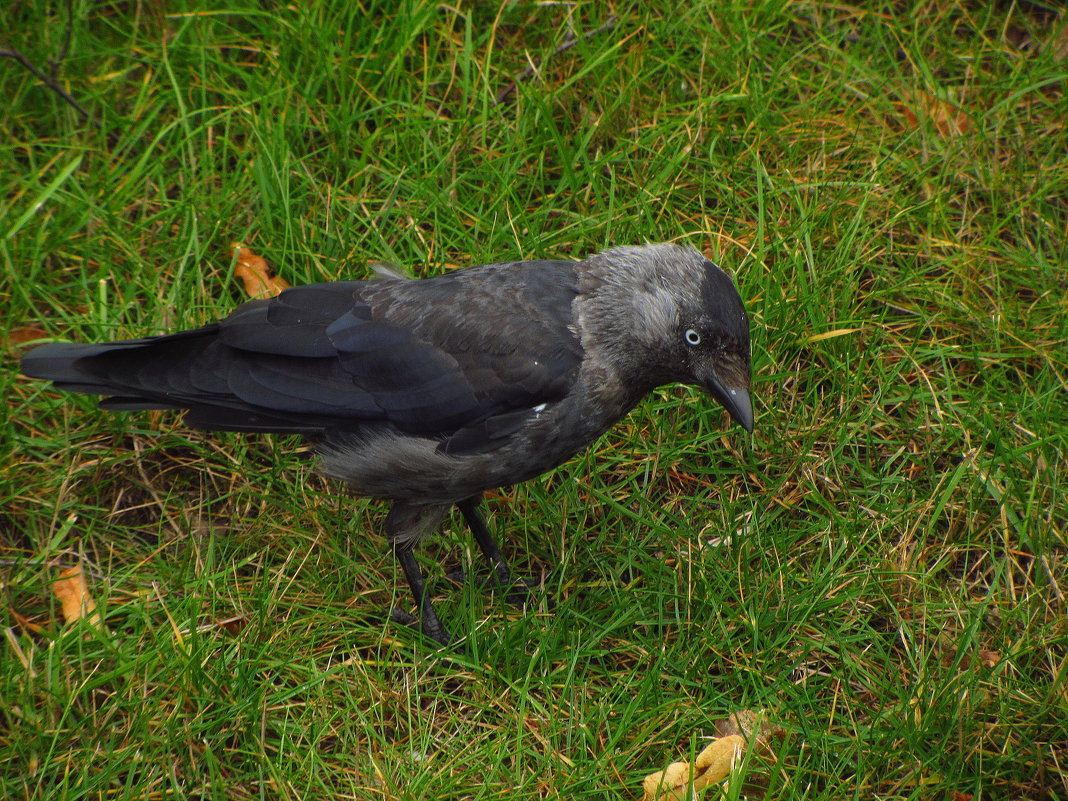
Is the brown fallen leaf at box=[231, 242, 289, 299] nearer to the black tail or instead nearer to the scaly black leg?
the black tail

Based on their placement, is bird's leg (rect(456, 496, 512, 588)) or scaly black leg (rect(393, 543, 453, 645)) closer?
scaly black leg (rect(393, 543, 453, 645))

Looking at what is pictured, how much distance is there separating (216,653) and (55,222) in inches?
86.1

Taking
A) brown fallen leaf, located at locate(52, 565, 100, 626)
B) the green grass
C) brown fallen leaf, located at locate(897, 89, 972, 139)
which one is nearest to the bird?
the green grass

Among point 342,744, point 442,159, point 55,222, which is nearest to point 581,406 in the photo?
point 342,744

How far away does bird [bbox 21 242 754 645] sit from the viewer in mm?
3715

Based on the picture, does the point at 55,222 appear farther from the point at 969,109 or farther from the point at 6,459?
the point at 969,109

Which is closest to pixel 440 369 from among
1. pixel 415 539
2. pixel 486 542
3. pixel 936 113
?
pixel 415 539

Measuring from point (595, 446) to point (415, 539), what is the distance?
0.92m

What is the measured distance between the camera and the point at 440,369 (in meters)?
3.76

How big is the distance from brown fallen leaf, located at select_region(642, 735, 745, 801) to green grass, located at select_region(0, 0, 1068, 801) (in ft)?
0.28

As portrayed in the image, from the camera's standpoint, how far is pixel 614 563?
4188 millimetres

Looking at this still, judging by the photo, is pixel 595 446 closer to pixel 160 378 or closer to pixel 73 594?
pixel 160 378

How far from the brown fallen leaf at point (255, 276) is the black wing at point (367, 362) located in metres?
0.75

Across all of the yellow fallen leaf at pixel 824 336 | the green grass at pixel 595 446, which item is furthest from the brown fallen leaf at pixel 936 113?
the yellow fallen leaf at pixel 824 336
